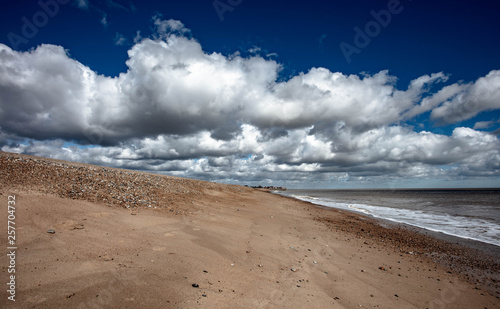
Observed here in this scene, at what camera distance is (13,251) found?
17.9 feet

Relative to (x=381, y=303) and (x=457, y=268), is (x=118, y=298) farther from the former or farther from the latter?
(x=457, y=268)

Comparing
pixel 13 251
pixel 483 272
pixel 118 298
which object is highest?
pixel 13 251

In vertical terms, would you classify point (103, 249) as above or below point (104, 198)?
below

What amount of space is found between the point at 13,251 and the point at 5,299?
2120 mm

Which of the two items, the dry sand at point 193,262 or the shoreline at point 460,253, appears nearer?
the dry sand at point 193,262

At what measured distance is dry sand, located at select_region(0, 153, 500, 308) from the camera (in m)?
4.70

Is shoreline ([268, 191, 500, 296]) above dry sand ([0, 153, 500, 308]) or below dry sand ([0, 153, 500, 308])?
below

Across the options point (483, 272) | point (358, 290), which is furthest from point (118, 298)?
point (483, 272)

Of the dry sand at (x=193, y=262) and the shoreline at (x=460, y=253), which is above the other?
the dry sand at (x=193, y=262)

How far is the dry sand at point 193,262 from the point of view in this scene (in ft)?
15.4

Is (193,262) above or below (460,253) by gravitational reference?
above

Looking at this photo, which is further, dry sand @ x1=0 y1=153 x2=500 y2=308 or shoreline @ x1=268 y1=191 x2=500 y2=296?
shoreline @ x1=268 y1=191 x2=500 y2=296

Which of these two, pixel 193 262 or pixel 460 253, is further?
pixel 460 253

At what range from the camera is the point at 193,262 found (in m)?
6.36
